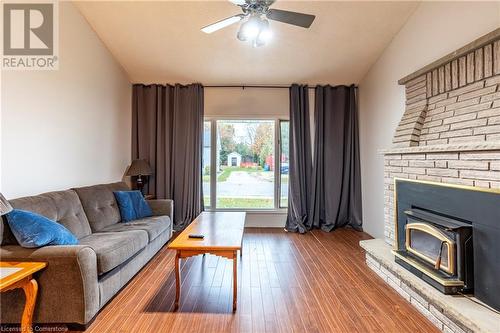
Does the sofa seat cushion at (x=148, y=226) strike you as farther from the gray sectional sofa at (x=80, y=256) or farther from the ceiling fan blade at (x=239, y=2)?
the ceiling fan blade at (x=239, y=2)

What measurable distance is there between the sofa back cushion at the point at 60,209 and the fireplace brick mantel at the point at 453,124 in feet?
11.0

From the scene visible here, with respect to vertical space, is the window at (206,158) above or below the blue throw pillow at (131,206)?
above

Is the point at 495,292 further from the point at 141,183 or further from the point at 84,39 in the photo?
the point at 84,39

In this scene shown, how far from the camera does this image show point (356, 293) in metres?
2.56

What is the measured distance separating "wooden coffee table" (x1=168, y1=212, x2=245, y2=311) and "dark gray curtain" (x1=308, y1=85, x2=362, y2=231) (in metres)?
2.07

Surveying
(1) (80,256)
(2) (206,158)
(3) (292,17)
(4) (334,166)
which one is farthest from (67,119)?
(4) (334,166)

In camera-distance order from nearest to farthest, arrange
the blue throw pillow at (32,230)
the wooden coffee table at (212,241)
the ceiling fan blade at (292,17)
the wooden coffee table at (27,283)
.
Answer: the wooden coffee table at (27,283)
the blue throw pillow at (32,230)
the wooden coffee table at (212,241)
the ceiling fan blade at (292,17)

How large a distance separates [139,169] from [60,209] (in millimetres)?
1862

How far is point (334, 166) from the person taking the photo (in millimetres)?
4898

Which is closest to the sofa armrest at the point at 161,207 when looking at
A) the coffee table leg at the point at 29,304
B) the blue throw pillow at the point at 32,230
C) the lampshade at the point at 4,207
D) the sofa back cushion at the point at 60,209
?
the sofa back cushion at the point at 60,209

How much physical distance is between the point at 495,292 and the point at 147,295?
2653mm

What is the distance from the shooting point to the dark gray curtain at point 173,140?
Answer: 4.81m

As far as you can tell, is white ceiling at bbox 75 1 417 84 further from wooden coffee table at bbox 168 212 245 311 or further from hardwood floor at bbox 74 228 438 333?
hardwood floor at bbox 74 228 438 333

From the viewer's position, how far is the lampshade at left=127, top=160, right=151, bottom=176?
14.8 feet
